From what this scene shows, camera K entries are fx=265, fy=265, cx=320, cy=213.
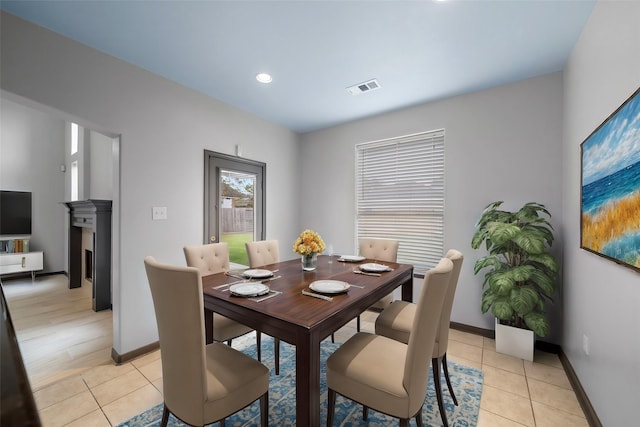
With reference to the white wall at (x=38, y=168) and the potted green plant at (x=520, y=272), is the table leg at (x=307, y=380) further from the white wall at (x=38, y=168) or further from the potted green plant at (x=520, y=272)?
the white wall at (x=38, y=168)

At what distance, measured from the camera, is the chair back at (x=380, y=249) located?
2.97m

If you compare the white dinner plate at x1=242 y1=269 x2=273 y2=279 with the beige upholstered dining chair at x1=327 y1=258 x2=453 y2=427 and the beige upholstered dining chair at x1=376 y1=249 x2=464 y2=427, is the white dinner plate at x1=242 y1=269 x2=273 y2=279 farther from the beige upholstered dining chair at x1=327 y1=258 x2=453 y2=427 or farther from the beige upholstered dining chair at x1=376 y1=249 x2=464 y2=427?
the beige upholstered dining chair at x1=376 y1=249 x2=464 y2=427

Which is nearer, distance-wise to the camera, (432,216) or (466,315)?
(466,315)

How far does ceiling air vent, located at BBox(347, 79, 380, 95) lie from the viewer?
2833 mm

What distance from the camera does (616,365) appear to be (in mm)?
1446

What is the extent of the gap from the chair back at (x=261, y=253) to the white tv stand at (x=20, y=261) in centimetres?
539

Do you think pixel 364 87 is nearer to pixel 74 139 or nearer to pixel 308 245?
pixel 308 245

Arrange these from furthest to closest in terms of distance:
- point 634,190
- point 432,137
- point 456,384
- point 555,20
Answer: point 432,137 < point 456,384 < point 555,20 < point 634,190

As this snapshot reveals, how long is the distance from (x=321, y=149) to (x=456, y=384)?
3.46 metres

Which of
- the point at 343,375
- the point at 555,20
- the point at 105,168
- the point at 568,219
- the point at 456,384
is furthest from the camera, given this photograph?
the point at 105,168

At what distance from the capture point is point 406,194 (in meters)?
3.56

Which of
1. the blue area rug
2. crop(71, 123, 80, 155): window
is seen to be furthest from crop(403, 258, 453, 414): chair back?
crop(71, 123, 80, 155): window

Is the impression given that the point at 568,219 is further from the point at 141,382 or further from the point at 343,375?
the point at 141,382

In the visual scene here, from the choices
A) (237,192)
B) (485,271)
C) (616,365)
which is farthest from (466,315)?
(237,192)
